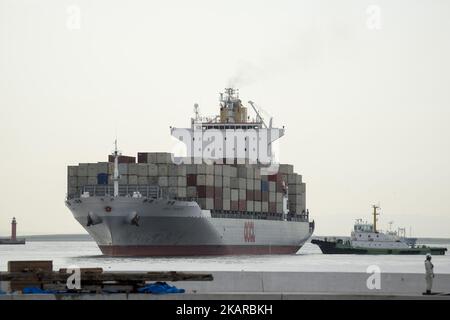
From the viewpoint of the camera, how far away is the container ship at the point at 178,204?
100 meters

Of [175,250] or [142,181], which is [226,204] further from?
[142,181]

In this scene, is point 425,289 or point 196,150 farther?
point 196,150

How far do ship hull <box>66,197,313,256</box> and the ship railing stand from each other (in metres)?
1.70

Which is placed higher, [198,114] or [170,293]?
[198,114]

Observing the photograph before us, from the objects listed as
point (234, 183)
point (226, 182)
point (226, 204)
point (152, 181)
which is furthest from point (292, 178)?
point (152, 181)

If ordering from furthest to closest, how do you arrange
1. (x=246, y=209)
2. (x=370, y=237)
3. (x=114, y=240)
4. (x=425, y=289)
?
(x=370, y=237) → (x=246, y=209) → (x=114, y=240) → (x=425, y=289)

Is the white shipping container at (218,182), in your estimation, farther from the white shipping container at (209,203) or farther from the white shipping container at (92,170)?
the white shipping container at (92,170)

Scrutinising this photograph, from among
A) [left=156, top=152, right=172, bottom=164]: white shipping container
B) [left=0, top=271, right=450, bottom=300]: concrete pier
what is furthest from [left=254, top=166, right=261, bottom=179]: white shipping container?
[left=0, top=271, right=450, bottom=300]: concrete pier

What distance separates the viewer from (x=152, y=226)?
102 meters

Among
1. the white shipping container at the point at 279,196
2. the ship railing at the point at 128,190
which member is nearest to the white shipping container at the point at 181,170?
the ship railing at the point at 128,190

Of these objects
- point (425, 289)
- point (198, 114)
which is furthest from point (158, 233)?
point (425, 289)
